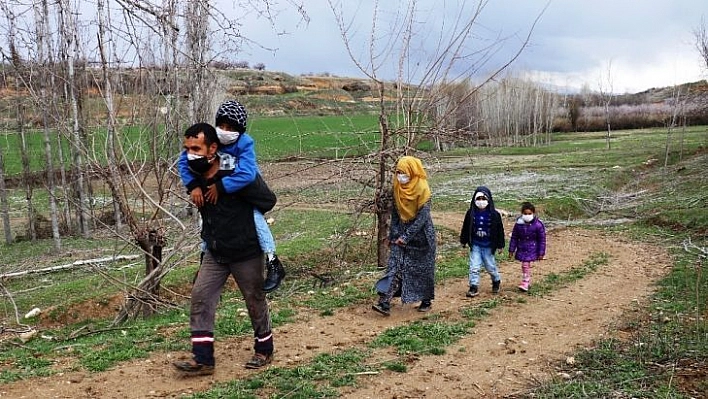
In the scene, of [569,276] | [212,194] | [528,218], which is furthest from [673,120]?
[212,194]

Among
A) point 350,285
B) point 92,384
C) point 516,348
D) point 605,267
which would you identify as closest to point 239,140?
point 92,384

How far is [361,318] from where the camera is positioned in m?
7.64

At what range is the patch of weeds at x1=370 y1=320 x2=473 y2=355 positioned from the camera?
6.35m

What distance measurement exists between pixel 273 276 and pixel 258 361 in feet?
2.54

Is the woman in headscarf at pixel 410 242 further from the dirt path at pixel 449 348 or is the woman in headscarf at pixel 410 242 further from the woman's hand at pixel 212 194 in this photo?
the woman's hand at pixel 212 194

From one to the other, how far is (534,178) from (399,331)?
22.8m

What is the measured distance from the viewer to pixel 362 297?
8.70 metres

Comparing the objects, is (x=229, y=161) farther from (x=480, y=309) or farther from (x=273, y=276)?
(x=480, y=309)

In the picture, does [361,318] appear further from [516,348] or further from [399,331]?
[516,348]

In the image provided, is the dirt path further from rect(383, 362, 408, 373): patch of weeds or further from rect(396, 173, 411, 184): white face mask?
rect(396, 173, 411, 184): white face mask

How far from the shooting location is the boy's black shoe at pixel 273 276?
562 centimetres

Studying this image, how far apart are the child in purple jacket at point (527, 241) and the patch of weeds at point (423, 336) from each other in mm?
2135

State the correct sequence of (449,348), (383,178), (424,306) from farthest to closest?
(383,178) → (424,306) → (449,348)

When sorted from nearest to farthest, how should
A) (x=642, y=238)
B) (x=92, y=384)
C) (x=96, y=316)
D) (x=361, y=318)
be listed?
(x=92, y=384)
(x=361, y=318)
(x=96, y=316)
(x=642, y=238)
